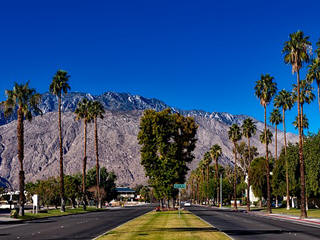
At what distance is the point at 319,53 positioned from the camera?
54094mm

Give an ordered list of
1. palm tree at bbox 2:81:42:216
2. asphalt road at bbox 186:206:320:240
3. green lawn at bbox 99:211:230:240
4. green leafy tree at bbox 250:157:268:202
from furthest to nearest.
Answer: green leafy tree at bbox 250:157:268:202, palm tree at bbox 2:81:42:216, asphalt road at bbox 186:206:320:240, green lawn at bbox 99:211:230:240

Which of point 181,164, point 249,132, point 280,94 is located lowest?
point 181,164

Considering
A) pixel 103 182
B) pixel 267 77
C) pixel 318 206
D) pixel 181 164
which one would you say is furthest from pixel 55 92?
pixel 103 182

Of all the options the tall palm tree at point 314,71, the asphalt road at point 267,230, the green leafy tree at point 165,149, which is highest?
the tall palm tree at point 314,71

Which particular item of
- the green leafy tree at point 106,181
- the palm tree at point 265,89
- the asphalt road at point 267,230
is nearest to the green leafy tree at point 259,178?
the palm tree at point 265,89

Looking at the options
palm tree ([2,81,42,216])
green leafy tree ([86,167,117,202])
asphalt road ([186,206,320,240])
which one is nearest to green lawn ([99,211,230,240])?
asphalt road ([186,206,320,240])

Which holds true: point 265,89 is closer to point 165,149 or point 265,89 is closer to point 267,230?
point 165,149

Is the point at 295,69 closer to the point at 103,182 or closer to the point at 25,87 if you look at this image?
the point at 25,87

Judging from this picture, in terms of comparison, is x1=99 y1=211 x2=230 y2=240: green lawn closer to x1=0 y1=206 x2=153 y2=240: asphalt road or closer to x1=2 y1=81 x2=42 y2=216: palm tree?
x1=0 y1=206 x2=153 y2=240: asphalt road

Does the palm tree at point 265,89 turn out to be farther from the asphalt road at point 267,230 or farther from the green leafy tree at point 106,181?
the green leafy tree at point 106,181

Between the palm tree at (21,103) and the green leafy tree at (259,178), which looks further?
the green leafy tree at (259,178)

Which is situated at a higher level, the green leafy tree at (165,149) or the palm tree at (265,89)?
the palm tree at (265,89)

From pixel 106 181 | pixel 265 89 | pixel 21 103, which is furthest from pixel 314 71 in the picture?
pixel 106 181

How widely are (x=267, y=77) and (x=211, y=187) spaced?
72056mm
